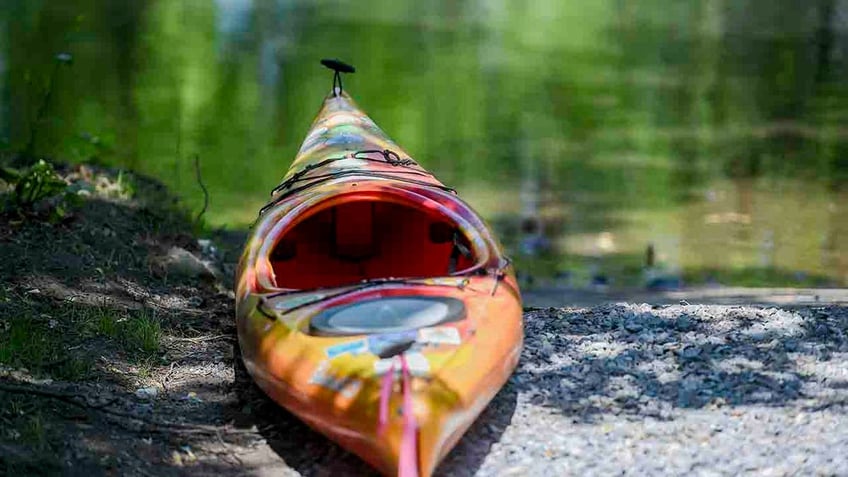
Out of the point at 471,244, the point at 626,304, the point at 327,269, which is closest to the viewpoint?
the point at 471,244

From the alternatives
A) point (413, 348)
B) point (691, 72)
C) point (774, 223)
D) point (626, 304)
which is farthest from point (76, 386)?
point (691, 72)

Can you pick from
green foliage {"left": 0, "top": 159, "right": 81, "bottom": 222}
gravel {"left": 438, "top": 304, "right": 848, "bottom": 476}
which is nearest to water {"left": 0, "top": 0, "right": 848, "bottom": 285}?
green foliage {"left": 0, "top": 159, "right": 81, "bottom": 222}

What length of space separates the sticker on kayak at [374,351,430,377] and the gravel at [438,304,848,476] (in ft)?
1.22

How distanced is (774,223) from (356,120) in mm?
4274

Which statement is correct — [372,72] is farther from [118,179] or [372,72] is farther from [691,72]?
[118,179]

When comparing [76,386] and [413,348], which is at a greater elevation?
[413,348]

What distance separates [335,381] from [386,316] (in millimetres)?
328

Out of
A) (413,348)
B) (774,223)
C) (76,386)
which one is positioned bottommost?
(774,223)

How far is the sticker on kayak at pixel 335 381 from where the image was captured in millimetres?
3402

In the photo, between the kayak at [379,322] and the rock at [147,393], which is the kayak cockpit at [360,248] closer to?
the kayak at [379,322]

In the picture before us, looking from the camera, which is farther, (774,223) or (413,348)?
(774,223)

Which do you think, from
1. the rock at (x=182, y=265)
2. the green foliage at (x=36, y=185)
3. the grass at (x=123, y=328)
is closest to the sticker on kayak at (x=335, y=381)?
the grass at (x=123, y=328)

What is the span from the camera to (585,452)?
3643mm

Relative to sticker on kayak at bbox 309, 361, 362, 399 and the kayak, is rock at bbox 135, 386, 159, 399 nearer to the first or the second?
the kayak
